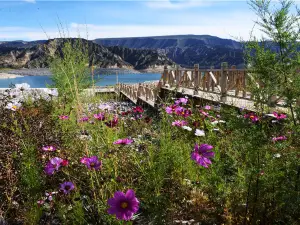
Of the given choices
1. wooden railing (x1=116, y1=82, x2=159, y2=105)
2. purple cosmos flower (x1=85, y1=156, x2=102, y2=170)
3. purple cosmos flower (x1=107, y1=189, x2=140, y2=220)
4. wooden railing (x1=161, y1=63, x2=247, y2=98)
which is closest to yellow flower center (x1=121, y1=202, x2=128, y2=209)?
purple cosmos flower (x1=107, y1=189, x2=140, y2=220)

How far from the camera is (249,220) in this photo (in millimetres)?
2387

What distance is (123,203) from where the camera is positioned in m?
1.78

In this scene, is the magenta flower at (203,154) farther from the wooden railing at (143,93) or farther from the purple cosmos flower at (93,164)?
the wooden railing at (143,93)

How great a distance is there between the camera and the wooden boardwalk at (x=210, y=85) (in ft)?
31.5

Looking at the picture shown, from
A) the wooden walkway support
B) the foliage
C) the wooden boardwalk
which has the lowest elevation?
the wooden walkway support

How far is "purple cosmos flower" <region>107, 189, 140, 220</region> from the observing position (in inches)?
69.0

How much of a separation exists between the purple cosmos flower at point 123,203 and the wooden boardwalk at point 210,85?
450 centimetres

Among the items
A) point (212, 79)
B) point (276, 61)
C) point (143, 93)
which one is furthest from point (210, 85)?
point (276, 61)

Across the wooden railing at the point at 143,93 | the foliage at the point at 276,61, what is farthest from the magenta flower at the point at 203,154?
the wooden railing at the point at 143,93

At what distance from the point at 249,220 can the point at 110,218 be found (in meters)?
1.09

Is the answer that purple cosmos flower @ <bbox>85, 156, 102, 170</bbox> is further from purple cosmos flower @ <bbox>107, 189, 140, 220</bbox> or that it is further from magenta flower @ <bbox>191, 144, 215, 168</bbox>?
magenta flower @ <bbox>191, 144, 215, 168</bbox>

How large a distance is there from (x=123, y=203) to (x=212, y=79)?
10598 millimetres

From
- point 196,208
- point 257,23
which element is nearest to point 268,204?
point 196,208

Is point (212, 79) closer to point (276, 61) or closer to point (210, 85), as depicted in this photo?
point (210, 85)
